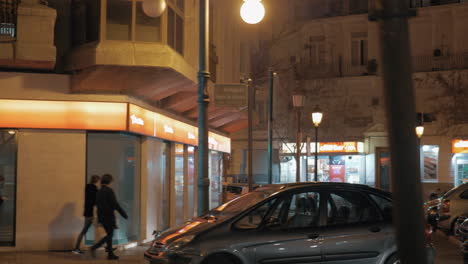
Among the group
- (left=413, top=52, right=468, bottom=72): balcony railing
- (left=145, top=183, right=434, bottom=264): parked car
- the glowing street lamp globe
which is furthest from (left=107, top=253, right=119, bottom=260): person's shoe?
(left=413, top=52, right=468, bottom=72): balcony railing

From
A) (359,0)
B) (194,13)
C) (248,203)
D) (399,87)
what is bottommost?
(248,203)

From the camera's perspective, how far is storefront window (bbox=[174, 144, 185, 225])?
62.2 feet

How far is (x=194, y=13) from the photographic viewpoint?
16.7m

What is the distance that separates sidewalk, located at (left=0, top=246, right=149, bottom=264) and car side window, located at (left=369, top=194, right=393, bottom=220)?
5.56 m

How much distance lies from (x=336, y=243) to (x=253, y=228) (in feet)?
3.97

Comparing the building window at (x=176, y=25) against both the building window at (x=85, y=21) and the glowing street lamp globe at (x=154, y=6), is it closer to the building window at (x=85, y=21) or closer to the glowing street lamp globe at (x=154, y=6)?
the building window at (x=85, y=21)

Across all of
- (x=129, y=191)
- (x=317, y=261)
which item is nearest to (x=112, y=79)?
(x=129, y=191)

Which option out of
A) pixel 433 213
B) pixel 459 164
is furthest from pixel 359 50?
pixel 433 213

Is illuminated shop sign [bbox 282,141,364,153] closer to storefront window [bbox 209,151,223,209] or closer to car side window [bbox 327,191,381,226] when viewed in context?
storefront window [bbox 209,151,223,209]

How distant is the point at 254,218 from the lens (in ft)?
26.6

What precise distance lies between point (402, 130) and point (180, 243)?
17.7 feet

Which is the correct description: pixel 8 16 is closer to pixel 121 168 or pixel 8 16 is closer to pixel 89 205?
pixel 121 168

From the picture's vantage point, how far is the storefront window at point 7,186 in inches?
531

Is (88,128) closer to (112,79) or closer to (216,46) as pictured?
(112,79)
